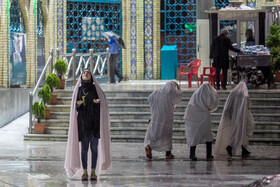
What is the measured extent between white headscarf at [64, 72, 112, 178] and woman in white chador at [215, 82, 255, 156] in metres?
3.12

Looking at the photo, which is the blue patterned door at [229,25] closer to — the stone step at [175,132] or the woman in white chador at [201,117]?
the stone step at [175,132]

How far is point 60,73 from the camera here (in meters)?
16.6

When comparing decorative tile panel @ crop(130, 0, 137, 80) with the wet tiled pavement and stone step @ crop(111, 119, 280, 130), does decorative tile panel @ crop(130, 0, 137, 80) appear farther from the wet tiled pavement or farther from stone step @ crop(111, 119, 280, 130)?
the wet tiled pavement

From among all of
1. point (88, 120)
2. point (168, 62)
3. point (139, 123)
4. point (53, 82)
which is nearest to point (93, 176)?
point (88, 120)

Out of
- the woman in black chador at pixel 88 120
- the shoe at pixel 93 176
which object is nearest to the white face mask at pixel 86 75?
the woman in black chador at pixel 88 120

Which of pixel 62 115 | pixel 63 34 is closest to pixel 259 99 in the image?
pixel 62 115

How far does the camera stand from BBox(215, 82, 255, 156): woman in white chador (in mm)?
12188

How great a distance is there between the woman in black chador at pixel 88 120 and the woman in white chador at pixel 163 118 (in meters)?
2.45

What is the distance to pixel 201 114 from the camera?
11.8 meters

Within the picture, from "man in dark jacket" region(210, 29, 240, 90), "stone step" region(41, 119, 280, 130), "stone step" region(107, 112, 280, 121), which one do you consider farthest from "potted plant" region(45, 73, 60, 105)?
"man in dark jacket" region(210, 29, 240, 90)

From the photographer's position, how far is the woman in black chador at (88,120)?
9.58 m

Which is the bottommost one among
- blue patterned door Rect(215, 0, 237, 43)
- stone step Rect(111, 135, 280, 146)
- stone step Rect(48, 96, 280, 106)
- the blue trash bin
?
stone step Rect(111, 135, 280, 146)

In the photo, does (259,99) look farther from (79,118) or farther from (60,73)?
(79,118)

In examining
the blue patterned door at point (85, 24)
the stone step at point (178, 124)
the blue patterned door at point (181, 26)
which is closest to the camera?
the stone step at point (178, 124)
